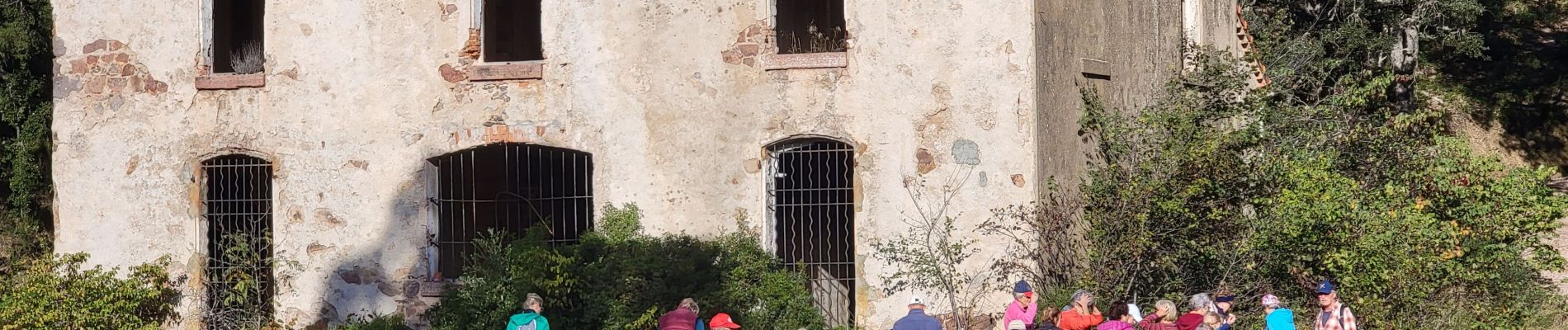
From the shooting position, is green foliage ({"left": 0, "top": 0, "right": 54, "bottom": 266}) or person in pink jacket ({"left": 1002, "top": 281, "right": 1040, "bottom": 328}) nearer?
person in pink jacket ({"left": 1002, "top": 281, "right": 1040, "bottom": 328})

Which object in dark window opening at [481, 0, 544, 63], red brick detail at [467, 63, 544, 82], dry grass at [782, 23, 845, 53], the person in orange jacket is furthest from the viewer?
dark window opening at [481, 0, 544, 63]

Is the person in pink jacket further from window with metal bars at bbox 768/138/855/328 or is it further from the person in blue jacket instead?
window with metal bars at bbox 768/138/855/328

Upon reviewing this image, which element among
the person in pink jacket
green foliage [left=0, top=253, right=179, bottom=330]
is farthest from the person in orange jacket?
green foliage [left=0, top=253, right=179, bottom=330]

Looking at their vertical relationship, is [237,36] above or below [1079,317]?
above

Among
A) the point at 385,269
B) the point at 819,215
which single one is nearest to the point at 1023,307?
the point at 819,215

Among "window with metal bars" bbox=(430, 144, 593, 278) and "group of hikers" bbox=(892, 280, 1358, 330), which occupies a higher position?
"window with metal bars" bbox=(430, 144, 593, 278)

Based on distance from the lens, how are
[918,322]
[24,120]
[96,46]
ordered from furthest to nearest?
1. [24,120]
2. [96,46]
3. [918,322]

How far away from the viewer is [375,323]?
488 inches

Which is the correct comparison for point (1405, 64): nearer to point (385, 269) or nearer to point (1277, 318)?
point (1277, 318)

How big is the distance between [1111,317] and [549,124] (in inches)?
208

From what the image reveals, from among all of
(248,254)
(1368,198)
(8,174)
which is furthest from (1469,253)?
(8,174)

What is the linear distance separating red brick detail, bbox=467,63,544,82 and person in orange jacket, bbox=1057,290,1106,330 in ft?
17.7

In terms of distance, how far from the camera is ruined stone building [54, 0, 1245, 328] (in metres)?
11.8

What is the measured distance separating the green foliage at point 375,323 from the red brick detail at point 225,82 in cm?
234
